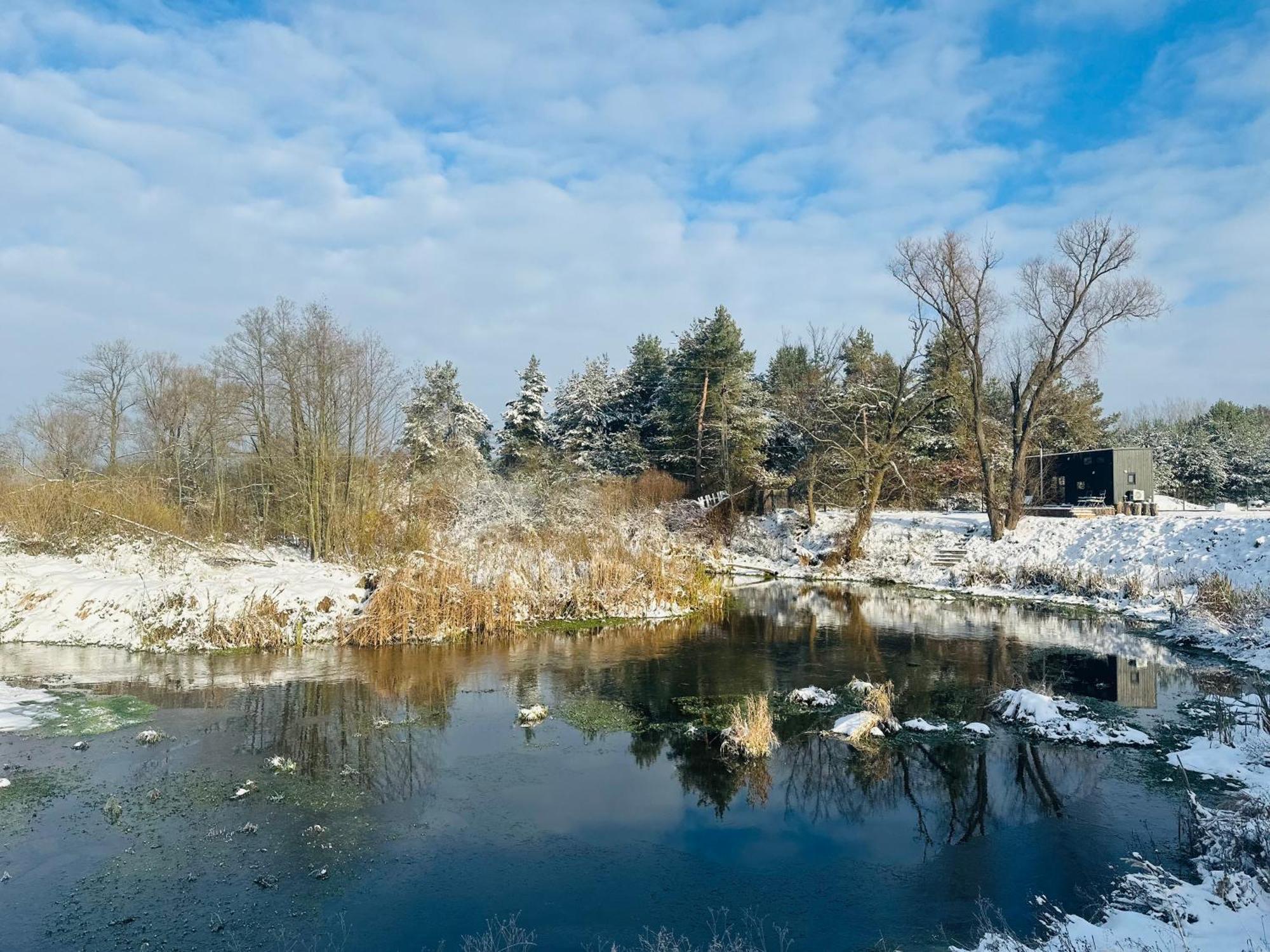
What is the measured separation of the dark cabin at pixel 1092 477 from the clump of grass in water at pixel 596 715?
84.1 ft

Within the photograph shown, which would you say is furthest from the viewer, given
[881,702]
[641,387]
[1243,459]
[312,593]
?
[641,387]

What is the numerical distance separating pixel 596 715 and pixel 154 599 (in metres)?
10.8

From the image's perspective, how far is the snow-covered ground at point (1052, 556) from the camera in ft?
65.2

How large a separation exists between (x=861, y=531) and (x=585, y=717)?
67.1ft

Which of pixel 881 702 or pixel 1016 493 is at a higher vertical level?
pixel 1016 493

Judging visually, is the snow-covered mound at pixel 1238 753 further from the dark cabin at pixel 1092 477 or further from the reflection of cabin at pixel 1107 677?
the dark cabin at pixel 1092 477

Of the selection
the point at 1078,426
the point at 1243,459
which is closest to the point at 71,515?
the point at 1078,426

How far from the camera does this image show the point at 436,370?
43250mm

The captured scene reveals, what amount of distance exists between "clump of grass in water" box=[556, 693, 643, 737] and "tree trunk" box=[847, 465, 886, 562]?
1907 centimetres

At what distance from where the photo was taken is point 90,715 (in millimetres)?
11156

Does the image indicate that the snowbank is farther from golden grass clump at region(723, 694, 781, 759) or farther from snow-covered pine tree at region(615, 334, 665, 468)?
snow-covered pine tree at region(615, 334, 665, 468)

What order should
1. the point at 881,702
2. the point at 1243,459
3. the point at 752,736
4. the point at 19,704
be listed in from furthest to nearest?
1. the point at 1243,459
2. the point at 19,704
3. the point at 881,702
4. the point at 752,736

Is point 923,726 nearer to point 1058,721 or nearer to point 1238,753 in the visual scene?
point 1058,721

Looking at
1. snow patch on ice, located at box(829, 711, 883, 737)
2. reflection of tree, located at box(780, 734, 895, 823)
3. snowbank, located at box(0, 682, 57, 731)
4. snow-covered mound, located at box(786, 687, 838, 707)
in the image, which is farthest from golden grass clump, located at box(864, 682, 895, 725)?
snowbank, located at box(0, 682, 57, 731)
